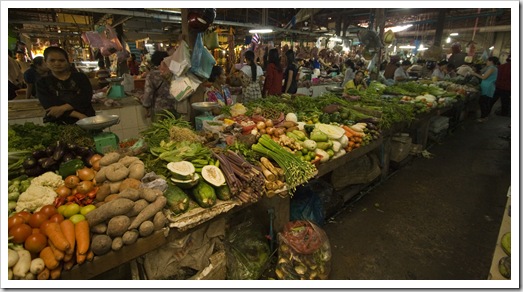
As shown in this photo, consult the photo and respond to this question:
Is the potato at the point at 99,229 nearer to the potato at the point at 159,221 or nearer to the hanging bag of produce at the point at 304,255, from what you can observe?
the potato at the point at 159,221

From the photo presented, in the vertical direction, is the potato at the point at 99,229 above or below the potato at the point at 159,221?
above

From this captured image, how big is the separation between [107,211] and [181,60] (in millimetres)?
3022

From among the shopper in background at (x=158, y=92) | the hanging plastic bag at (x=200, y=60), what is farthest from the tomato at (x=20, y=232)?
the shopper in background at (x=158, y=92)

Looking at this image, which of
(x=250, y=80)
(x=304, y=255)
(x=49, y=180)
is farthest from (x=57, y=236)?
(x=250, y=80)

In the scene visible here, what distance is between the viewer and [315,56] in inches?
535

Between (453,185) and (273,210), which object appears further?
(453,185)

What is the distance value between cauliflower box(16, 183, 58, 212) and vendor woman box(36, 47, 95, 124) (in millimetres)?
1958

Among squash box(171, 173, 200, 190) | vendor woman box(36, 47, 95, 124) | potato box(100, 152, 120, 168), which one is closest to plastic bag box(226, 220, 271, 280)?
squash box(171, 173, 200, 190)

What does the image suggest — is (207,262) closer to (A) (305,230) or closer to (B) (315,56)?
(A) (305,230)

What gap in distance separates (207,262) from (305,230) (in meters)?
1.02

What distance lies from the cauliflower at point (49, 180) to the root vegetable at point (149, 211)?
2.60 ft

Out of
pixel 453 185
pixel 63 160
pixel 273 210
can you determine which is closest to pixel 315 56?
pixel 453 185

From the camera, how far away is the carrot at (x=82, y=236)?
64.6 inches

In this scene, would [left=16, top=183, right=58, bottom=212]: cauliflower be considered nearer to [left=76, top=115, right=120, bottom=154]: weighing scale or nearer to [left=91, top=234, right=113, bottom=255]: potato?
[left=91, top=234, right=113, bottom=255]: potato
